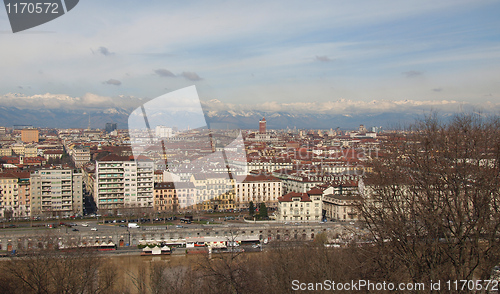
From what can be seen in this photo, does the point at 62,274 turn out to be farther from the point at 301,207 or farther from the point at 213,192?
the point at 213,192

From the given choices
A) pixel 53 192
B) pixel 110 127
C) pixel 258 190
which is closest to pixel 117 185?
pixel 53 192

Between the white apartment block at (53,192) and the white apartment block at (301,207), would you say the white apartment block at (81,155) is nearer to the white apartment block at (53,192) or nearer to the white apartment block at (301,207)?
the white apartment block at (53,192)

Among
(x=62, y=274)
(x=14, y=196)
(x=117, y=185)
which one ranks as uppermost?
(x=117, y=185)

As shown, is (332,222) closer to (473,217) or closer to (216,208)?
(216,208)

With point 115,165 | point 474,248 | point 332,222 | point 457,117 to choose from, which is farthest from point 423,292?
point 115,165

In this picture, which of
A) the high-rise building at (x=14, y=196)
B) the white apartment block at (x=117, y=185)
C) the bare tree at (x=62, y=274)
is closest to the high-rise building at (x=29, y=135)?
the high-rise building at (x=14, y=196)

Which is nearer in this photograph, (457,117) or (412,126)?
(457,117)

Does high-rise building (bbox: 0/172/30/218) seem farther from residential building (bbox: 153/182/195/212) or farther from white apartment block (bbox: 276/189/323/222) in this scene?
white apartment block (bbox: 276/189/323/222)
